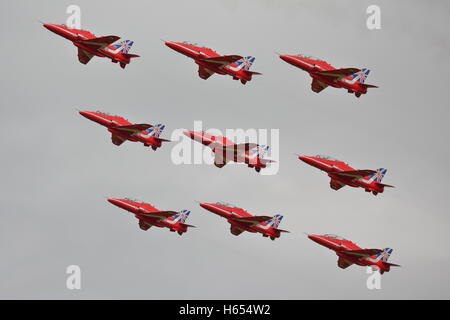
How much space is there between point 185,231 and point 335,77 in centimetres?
2952

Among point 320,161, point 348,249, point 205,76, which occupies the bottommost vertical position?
point 348,249

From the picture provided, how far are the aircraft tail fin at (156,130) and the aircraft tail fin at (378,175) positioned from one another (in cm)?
2895

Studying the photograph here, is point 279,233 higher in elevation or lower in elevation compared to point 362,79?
lower

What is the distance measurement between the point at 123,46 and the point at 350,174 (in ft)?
115

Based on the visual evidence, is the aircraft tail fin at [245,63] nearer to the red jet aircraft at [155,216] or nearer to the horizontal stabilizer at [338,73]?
the horizontal stabilizer at [338,73]

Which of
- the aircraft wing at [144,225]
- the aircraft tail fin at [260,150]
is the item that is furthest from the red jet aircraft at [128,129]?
the aircraft tail fin at [260,150]

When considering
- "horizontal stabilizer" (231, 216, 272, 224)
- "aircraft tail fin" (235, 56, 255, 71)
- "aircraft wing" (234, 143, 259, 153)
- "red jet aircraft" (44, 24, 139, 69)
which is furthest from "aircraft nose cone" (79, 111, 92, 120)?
"horizontal stabilizer" (231, 216, 272, 224)

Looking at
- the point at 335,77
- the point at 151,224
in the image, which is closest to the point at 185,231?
the point at 151,224

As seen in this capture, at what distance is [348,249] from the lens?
577ft

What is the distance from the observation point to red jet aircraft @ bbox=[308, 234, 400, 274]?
175750 millimetres

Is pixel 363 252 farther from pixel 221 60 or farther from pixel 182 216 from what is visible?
pixel 221 60

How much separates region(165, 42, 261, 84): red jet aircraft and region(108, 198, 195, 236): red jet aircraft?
20395 millimetres

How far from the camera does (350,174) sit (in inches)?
6816

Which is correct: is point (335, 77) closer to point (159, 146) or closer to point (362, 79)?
point (362, 79)
